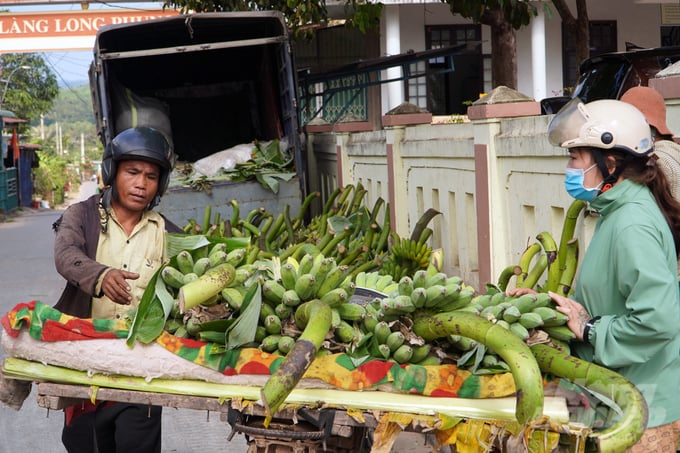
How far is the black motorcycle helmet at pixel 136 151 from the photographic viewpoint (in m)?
3.87

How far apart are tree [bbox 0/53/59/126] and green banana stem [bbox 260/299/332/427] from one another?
149 ft

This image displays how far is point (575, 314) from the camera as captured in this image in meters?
2.94

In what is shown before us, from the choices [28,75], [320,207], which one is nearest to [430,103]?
[320,207]

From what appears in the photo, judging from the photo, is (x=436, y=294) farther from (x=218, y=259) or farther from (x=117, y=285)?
(x=117, y=285)

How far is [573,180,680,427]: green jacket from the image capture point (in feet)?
8.81

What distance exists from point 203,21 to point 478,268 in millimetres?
5939

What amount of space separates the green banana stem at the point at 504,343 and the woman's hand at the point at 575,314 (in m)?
0.24

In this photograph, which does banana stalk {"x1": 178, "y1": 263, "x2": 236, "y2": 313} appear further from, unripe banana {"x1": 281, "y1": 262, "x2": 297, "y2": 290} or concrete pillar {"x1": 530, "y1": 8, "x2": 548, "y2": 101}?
concrete pillar {"x1": 530, "y1": 8, "x2": 548, "y2": 101}

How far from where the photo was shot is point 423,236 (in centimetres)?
752

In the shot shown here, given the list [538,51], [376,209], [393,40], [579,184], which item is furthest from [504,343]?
[393,40]

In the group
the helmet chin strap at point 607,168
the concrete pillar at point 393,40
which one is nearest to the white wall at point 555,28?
the concrete pillar at point 393,40

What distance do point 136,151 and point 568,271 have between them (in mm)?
1801

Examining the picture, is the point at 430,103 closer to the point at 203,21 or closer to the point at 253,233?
the point at 203,21

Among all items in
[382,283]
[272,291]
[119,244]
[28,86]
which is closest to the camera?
[272,291]
